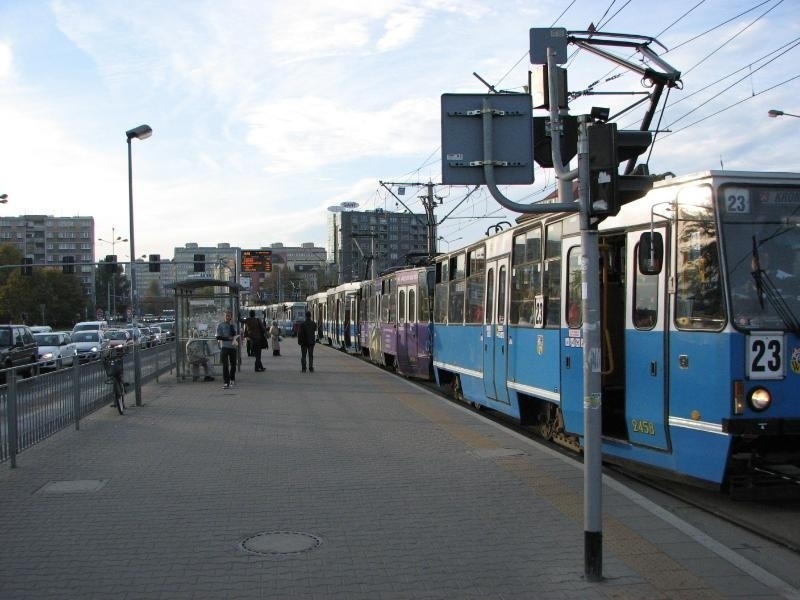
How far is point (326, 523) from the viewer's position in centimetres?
663

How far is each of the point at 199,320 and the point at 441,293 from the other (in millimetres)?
8615

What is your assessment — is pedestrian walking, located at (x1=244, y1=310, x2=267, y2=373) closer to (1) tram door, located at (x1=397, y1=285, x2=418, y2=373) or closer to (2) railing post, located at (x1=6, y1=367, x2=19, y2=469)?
(1) tram door, located at (x1=397, y1=285, x2=418, y2=373)

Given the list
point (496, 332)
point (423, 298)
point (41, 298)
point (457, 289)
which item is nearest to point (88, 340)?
point (423, 298)

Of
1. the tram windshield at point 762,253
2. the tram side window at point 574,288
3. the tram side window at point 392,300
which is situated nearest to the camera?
the tram windshield at point 762,253

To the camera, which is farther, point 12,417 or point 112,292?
point 112,292

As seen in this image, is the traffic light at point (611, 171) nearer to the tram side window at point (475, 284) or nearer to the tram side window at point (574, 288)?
the tram side window at point (574, 288)

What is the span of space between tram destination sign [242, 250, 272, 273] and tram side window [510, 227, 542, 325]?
33394mm

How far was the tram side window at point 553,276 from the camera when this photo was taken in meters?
9.56

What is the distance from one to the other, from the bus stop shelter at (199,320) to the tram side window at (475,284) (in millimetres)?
9290

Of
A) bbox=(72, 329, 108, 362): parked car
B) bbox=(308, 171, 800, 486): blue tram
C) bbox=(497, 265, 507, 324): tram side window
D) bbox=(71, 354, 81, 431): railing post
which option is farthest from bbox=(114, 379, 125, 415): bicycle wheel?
bbox=(72, 329, 108, 362): parked car

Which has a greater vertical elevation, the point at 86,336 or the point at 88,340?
the point at 86,336

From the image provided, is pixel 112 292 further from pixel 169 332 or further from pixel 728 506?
pixel 728 506

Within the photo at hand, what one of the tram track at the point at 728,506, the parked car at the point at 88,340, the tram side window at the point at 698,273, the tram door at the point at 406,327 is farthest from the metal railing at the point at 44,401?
the parked car at the point at 88,340

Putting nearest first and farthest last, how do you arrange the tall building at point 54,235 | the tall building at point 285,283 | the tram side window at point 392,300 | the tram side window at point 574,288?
the tram side window at point 574,288 → the tram side window at point 392,300 → the tall building at point 285,283 → the tall building at point 54,235
